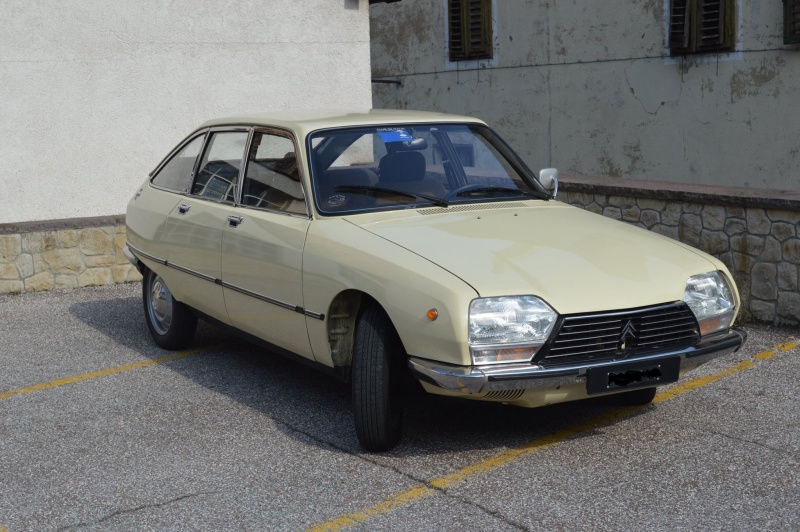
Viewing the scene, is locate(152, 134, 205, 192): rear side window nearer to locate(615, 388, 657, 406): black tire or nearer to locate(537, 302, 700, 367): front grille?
locate(615, 388, 657, 406): black tire

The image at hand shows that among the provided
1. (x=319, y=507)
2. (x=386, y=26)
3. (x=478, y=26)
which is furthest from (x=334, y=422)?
(x=386, y=26)

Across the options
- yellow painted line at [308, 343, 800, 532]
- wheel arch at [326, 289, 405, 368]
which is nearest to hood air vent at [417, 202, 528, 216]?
wheel arch at [326, 289, 405, 368]

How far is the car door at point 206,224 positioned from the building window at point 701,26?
8354mm

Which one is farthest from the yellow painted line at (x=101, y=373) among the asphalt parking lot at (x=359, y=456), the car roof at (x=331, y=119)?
the car roof at (x=331, y=119)

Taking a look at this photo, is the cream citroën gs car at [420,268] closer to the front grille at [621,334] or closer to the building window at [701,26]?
the front grille at [621,334]

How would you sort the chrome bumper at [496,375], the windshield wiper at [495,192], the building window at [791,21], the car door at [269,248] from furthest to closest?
the building window at [791,21] → the windshield wiper at [495,192] → the car door at [269,248] → the chrome bumper at [496,375]

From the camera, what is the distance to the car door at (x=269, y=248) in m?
5.50

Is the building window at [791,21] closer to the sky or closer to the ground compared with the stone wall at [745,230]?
closer to the sky

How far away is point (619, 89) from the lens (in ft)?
A: 47.9

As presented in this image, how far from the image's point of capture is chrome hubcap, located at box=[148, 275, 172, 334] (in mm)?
7172

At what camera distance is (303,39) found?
1117 cm

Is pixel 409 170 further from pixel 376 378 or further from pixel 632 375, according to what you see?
pixel 632 375

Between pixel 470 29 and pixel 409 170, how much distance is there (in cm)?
1154

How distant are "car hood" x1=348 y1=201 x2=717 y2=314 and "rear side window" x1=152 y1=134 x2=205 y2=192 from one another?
6.24 ft
